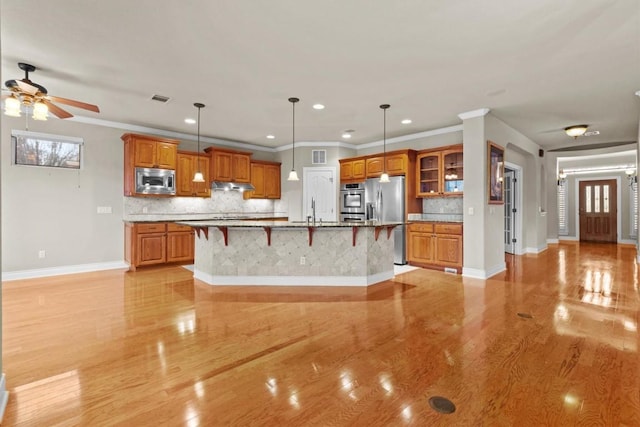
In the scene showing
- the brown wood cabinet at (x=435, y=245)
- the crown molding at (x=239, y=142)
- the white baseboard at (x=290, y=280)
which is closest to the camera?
the white baseboard at (x=290, y=280)

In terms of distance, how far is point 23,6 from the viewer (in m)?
2.54

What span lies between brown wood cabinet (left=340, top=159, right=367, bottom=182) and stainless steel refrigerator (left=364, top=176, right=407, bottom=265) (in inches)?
12.4

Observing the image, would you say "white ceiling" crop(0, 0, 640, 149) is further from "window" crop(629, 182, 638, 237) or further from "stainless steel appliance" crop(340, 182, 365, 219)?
"window" crop(629, 182, 638, 237)

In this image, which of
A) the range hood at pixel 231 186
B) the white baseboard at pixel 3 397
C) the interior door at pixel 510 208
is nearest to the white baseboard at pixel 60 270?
the range hood at pixel 231 186

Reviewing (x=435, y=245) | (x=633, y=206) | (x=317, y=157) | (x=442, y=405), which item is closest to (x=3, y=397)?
(x=442, y=405)

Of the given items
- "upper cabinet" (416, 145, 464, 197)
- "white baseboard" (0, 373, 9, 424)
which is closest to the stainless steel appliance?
"upper cabinet" (416, 145, 464, 197)

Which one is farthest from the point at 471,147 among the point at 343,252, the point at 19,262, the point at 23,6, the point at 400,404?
the point at 19,262

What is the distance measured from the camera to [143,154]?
19.6 ft

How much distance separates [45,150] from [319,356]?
5.69m

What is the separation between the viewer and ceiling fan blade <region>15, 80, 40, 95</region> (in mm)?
3102

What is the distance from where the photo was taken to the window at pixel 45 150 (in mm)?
5090

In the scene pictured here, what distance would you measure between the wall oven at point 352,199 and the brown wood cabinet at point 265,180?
1727mm

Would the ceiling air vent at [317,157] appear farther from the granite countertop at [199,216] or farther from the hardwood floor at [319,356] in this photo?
the hardwood floor at [319,356]

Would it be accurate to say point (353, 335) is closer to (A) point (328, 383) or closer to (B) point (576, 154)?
(A) point (328, 383)
